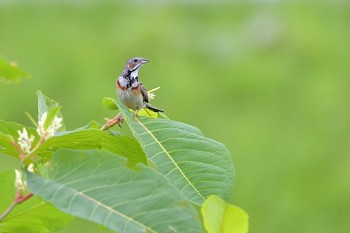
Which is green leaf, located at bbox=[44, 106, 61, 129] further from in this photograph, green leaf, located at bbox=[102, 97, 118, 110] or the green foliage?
green leaf, located at bbox=[102, 97, 118, 110]

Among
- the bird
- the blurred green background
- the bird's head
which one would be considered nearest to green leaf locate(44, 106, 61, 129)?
the bird

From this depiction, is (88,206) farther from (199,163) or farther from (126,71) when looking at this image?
(126,71)

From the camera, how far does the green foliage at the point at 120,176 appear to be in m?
0.73


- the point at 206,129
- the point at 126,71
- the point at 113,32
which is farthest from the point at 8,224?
Result: the point at 113,32

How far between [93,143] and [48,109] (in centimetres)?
16

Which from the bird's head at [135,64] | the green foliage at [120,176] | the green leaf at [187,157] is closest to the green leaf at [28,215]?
the green foliage at [120,176]

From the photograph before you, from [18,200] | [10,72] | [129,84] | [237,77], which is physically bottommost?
[237,77]

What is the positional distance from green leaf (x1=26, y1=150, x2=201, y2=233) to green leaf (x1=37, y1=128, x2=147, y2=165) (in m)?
0.06

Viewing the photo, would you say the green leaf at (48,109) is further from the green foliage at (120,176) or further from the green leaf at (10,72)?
the green leaf at (10,72)

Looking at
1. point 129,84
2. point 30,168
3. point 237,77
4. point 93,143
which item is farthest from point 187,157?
point 237,77

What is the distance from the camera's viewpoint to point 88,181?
2.51 ft

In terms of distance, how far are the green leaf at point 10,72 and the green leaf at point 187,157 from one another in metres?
0.22

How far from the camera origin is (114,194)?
29.6 inches

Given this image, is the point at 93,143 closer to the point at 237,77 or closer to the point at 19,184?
the point at 19,184
